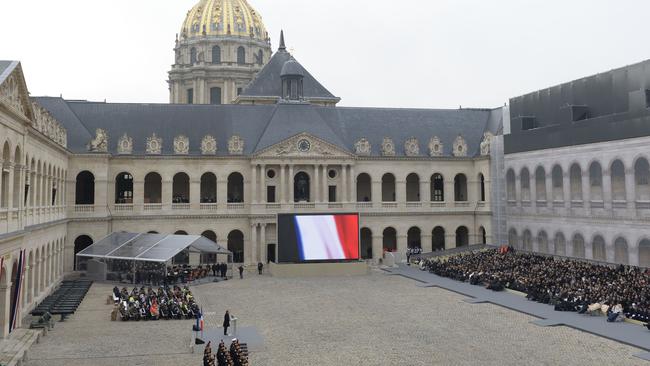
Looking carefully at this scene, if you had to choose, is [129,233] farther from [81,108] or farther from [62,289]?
[81,108]

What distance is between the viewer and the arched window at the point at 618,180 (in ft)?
164

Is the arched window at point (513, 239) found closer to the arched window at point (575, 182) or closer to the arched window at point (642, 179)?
the arched window at point (575, 182)

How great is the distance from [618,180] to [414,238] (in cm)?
2720

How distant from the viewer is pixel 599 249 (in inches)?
2083

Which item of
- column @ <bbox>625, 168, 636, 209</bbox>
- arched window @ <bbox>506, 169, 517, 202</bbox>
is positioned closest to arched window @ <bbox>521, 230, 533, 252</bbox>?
arched window @ <bbox>506, 169, 517, 202</bbox>

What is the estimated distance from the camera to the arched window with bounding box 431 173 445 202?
7388 centimetres

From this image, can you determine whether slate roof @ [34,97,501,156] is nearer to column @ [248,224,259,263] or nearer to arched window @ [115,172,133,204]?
arched window @ [115,172,133,204]

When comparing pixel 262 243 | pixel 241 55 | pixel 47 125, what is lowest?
pixel 262 243

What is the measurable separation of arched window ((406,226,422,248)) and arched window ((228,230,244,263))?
767 inches

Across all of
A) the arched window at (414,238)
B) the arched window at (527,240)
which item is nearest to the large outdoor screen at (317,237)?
the arched window at (414,238)

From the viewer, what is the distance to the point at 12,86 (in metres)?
31.1

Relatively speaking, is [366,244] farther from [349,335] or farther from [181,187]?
[349,335]

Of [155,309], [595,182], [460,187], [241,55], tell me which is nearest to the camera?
[155,309]

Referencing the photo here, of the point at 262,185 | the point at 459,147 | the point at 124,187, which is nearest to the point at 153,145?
the point at 124,187
